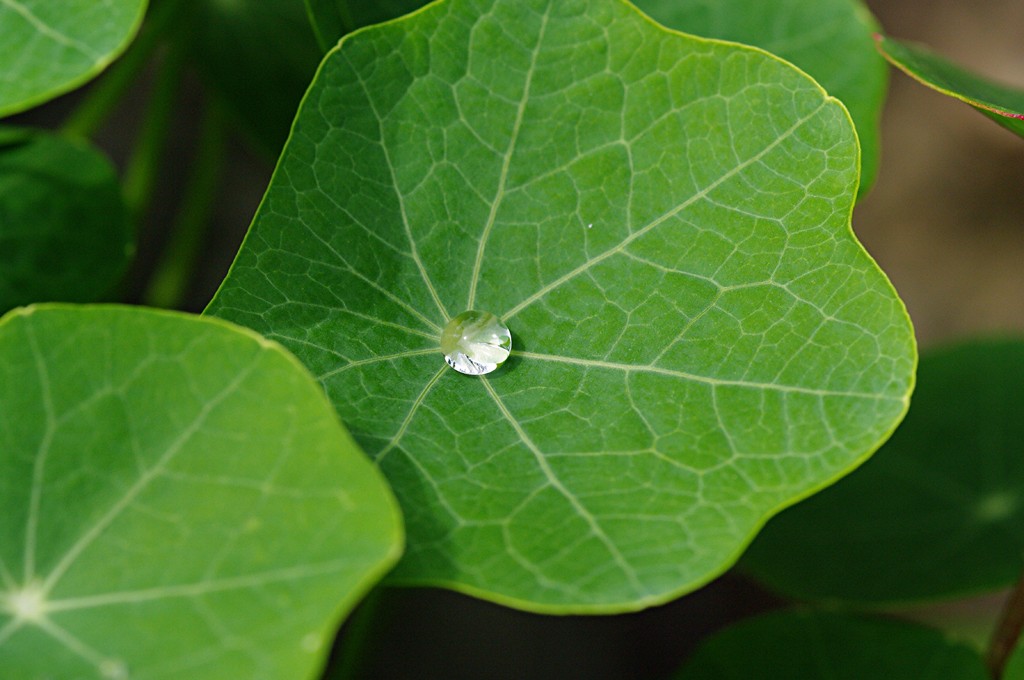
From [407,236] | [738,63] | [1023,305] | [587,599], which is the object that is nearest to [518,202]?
[407,236]

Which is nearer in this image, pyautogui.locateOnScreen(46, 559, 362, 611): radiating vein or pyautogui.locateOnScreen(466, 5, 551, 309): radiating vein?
pyautogui.locateOnScreen(46, 559, 362, 611): radiating vein

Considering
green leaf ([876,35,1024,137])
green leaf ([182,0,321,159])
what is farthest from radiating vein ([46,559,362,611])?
green leaf ([182,0,321,159])

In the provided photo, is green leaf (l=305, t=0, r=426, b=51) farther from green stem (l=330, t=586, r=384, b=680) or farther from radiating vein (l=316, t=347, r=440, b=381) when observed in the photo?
green stem (l=330, t=586, r=384, b=680)

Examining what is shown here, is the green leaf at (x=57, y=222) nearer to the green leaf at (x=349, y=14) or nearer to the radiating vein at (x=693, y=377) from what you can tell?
the green leaf at (x=349, y=14)

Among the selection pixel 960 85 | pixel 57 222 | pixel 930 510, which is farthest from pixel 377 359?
pixel 930 510

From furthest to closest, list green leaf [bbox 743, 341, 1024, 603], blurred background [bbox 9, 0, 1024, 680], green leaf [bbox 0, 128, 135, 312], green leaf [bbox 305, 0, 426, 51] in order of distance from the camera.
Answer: blurred background [bbox 9, 0, 1024, 680], green leaf [bbox 743, 341, 1024, 603], green leaf [bbox 0, 128, 135, 312], green leaf [bbox 305, 0, 426, 51]

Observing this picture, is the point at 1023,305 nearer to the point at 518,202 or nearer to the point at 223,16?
the point at 518,202
